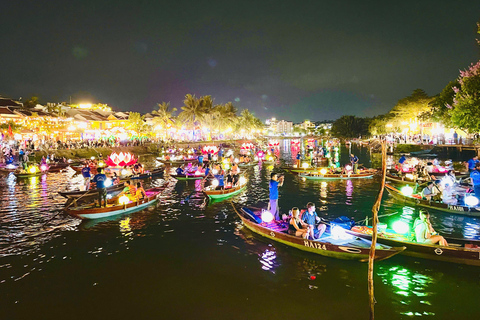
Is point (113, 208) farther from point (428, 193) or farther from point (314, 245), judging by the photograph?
point (428, 193)

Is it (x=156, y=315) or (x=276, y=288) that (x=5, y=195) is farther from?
(x=276, y=288)

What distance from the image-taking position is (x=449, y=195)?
667 inches

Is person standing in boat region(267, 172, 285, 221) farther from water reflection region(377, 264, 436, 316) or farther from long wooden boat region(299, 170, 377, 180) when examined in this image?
long wooden boat region(299, 170, 377, 180)

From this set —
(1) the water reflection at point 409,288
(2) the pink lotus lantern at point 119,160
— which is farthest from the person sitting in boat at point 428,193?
(2) the pink lotus lantern at point 119,160

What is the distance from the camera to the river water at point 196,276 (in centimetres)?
814

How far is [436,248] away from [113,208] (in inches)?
592

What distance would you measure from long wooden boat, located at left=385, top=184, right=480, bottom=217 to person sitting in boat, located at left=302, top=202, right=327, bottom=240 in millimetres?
8589

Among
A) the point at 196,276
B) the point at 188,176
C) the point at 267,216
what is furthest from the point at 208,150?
the point at 196,276

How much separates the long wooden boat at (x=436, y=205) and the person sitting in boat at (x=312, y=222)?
8.59 m

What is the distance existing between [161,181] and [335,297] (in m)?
23.3

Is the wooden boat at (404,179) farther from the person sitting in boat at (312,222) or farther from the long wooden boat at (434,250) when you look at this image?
the person sitting in boat at (312,222)

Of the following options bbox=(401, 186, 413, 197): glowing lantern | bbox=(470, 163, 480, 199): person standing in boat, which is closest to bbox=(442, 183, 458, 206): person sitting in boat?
bbox=(470, 163, 480, 199): person standing in boat

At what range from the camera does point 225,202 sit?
20109 millimetres

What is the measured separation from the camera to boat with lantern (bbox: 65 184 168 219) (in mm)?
15453
